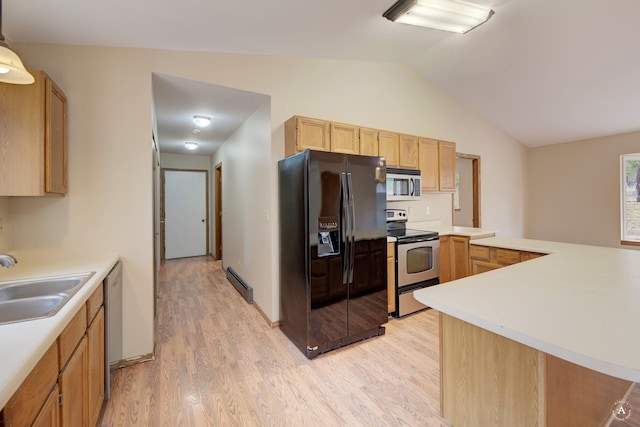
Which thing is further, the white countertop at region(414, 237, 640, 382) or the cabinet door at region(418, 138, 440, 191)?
the cabinet door at region(418, 138, 440, 191)

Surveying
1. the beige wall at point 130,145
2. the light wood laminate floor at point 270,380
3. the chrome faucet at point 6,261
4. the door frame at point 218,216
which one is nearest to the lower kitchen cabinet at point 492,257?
the light wood laminate floor at point 270,380

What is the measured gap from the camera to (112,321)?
Result: 199 cm

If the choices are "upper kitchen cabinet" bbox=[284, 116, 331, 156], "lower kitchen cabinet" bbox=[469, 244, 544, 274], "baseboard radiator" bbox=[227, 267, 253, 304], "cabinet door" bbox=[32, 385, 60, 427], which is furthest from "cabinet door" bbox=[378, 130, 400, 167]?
"cabinet door" bbox=[32, 385, 60, 427]

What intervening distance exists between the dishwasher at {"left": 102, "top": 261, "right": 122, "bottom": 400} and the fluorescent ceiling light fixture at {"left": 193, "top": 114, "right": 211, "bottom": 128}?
2.10 m

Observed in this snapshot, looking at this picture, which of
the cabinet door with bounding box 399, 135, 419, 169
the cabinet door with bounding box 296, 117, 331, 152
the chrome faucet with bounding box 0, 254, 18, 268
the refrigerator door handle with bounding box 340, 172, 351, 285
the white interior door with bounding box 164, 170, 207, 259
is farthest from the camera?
the white interior door with bounding box 164, 170, 207, 259

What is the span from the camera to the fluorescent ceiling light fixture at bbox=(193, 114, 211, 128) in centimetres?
364

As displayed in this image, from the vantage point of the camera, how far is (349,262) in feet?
8.48

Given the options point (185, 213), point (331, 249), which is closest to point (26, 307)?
point (331, 249)

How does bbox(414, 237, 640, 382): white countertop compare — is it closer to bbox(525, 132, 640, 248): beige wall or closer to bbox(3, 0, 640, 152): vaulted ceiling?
bbox(3, 0, 640, 152): vaulted ceiling

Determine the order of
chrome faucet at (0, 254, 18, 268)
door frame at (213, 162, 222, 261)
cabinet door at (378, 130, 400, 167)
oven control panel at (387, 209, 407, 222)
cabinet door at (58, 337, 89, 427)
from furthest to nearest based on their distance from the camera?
door frame at (213, 162, 222, 261), oven control panel at (387, 209, 407, 222), cabinet door at (378, 130, 400, 167), chrome faucet at (0, 254, 18, 268), cabinet door at (58, 337, 89, 427)

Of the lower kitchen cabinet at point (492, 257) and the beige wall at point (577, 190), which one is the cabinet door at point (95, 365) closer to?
the lower kitchen cabinet at point (492, 257)

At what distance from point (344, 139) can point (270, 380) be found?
2.28 m

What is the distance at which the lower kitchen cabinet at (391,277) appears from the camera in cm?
307

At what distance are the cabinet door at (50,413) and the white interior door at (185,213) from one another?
19.2 ft
